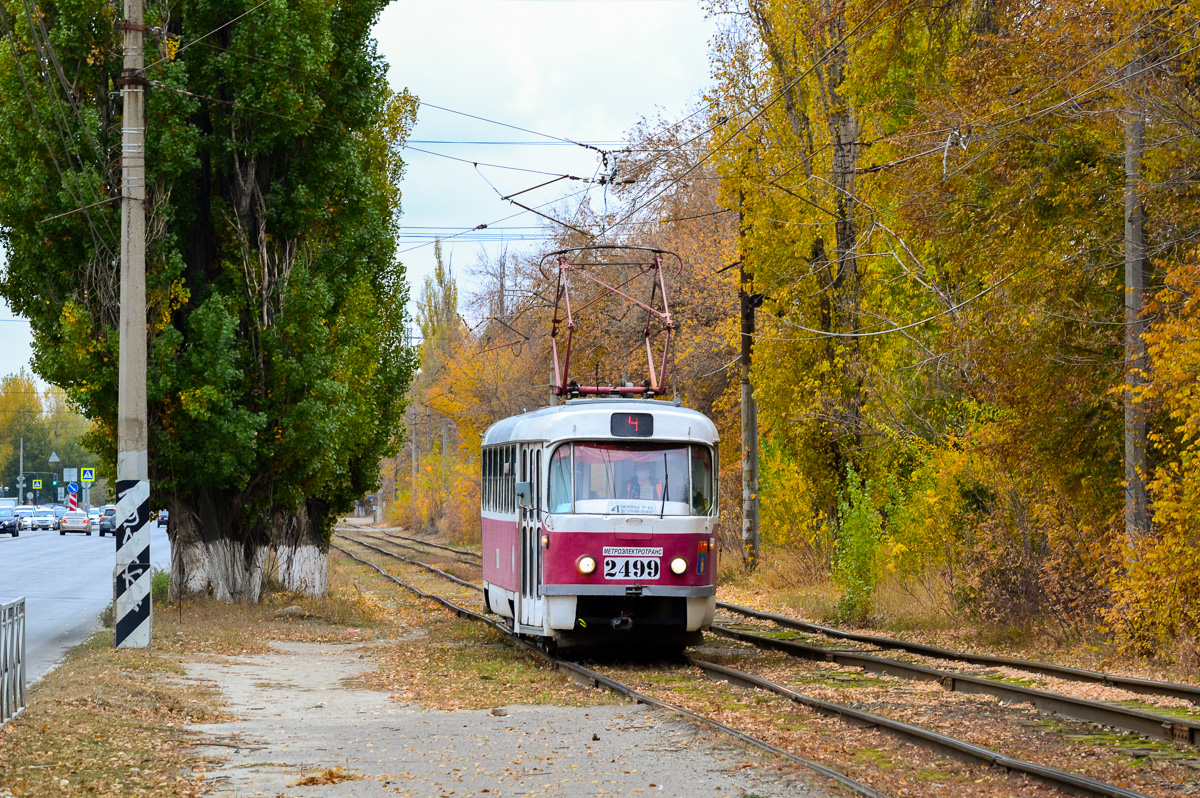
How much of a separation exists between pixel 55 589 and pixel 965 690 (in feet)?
80.4

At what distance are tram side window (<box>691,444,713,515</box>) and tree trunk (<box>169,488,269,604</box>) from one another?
10145 mm

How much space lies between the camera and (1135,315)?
16.0m

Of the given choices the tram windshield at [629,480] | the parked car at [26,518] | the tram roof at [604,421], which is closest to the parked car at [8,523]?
the parked car at [26,518]

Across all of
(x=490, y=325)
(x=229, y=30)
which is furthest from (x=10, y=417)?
(x=229, y=30)

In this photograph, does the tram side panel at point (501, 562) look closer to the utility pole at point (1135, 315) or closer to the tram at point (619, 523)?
the tram at point (619, 523)

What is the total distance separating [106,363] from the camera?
70.1 ft

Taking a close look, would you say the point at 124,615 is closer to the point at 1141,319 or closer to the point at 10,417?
the point at 1141,319

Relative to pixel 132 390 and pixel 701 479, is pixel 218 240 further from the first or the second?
pixel 701 479

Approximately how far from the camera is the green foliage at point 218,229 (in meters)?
21.3

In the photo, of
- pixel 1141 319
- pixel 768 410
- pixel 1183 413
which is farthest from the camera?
pixel 768 410

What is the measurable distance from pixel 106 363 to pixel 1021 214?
13.6 meters

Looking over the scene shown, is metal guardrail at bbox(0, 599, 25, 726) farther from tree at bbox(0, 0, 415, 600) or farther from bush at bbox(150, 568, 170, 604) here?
bush at bbox(150, 568, 170, 604)

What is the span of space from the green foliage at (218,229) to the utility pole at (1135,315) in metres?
12.3

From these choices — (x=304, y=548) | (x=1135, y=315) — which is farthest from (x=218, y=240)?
(x=1135, y=315)
